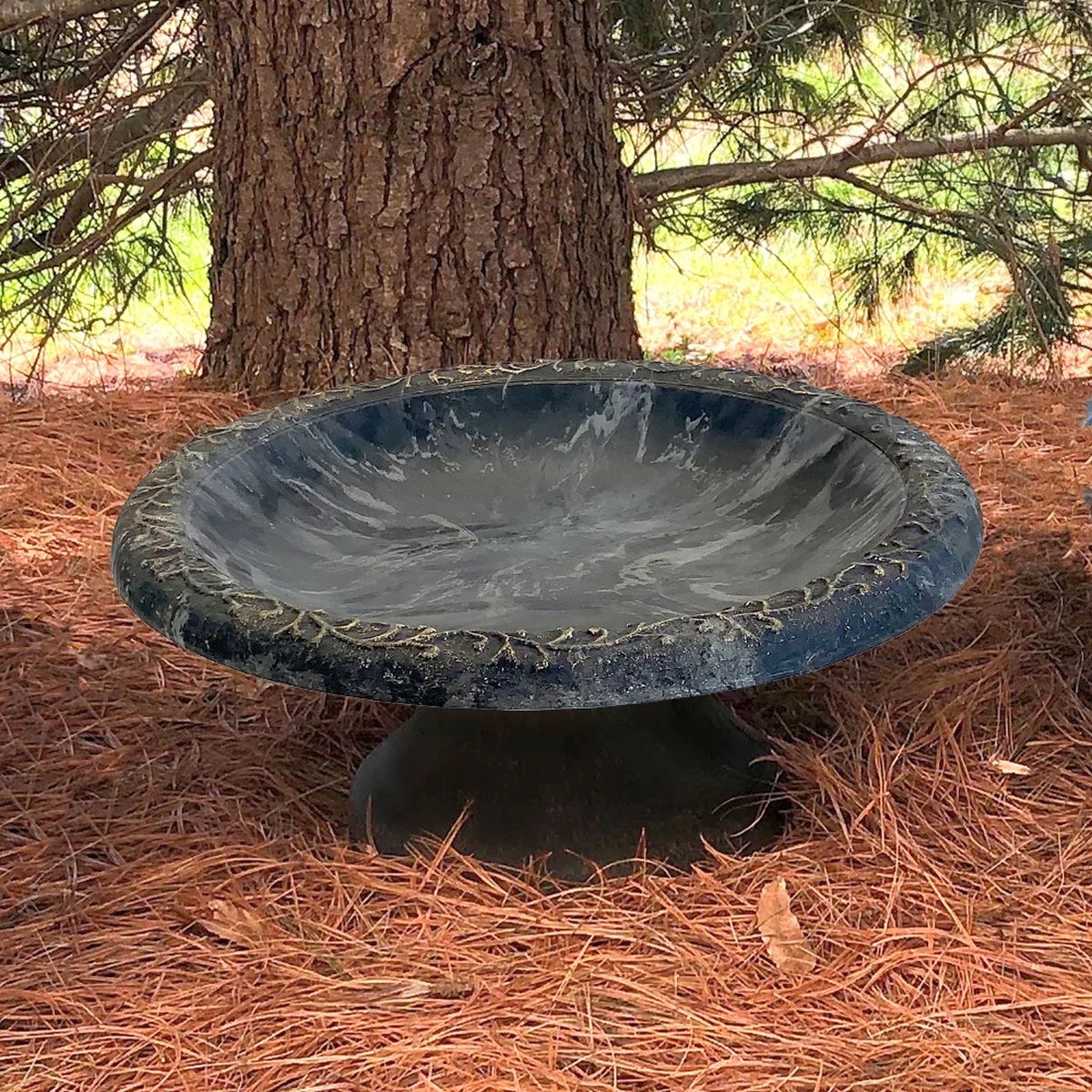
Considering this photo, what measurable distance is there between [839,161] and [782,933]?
8.24 ft

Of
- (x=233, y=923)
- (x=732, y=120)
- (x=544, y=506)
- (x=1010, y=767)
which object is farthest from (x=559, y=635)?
(x=732, y=120)

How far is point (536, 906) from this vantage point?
1506 mm

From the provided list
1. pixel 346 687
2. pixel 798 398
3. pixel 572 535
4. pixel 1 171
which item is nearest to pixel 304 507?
pixel 572 535

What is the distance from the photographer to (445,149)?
2555 millimetres

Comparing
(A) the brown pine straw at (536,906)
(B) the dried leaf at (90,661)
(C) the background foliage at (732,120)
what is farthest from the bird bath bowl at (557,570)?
(C) the background foliage at (732,120)

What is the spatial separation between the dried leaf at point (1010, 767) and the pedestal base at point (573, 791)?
30 centimetres

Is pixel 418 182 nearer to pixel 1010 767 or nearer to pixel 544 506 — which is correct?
pixel 544 506

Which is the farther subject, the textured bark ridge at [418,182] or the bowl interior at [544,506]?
the textured bark ridge at [418,182]

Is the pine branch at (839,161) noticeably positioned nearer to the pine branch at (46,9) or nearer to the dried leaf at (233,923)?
the pine branch at (46,9)

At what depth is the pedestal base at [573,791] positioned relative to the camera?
1604 mm

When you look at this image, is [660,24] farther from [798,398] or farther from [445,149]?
[798,398]

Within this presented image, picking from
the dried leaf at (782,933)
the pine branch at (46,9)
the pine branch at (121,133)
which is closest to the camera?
the dried leaf at (782,933)

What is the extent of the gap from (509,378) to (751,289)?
16.1ft

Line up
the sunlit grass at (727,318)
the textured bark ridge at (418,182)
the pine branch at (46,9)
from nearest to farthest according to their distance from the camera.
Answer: the textured bark ridge at (418,182) → the pine branch at (46,9) → the sunlit grass at (727,318)
